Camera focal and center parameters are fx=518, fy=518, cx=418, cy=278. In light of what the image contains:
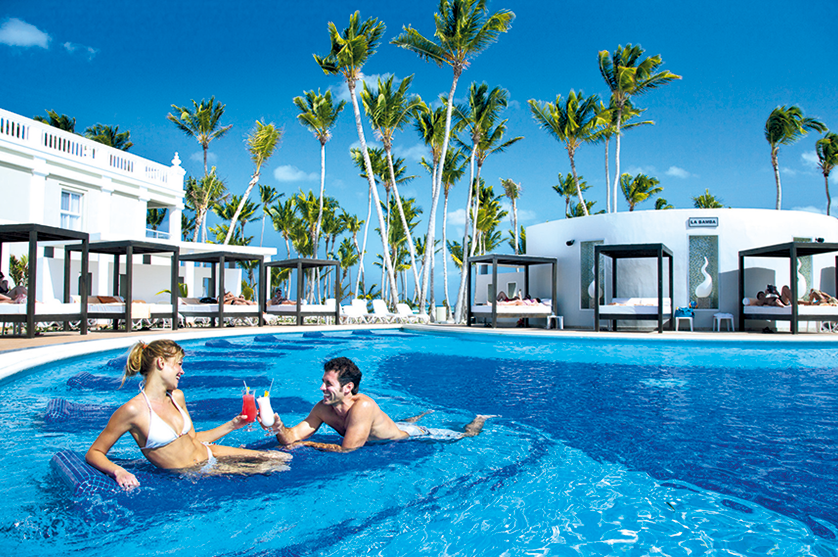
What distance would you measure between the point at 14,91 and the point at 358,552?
2058 inches

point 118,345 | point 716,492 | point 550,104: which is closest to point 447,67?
point 550,104

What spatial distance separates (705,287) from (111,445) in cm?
1611

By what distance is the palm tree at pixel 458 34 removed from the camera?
2011 cm

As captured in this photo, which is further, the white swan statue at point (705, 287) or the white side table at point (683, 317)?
the white swan statue at point (705, 287)

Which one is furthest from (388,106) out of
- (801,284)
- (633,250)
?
(801,284)

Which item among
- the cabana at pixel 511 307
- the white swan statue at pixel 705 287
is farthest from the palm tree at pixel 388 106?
Answer: the white swan statue at pixel 705 287

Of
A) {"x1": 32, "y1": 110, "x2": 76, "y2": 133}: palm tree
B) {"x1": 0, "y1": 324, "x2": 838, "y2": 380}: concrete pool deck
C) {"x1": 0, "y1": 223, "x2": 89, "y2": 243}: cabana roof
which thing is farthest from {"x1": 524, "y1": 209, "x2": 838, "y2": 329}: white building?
{"x1": 32, "y1": 110, "x2": 76, "y2": 133}: palm tree

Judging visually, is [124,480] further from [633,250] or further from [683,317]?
[683,317]

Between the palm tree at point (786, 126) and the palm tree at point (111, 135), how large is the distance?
1495 inches

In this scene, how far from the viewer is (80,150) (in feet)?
59.7

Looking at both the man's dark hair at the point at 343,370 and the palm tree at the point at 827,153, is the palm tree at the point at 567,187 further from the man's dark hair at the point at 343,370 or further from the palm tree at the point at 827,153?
the man's dark hair at the point at 343,370

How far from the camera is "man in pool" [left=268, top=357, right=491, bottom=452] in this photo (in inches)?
138

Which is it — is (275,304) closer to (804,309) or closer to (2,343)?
(2,343)

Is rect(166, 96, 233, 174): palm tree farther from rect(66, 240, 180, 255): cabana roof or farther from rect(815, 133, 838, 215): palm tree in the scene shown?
rect(815, 133, 838, 215): palm tree
